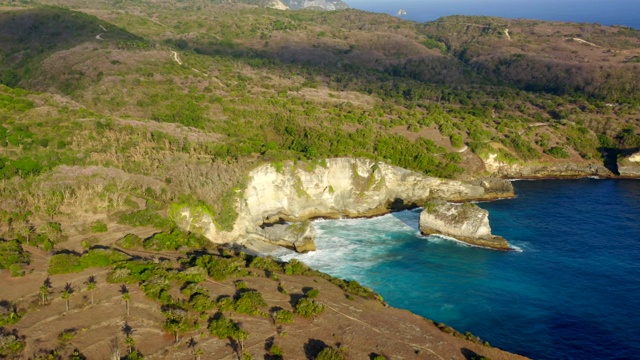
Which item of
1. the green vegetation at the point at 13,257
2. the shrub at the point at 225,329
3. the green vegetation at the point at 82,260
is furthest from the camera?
the green vegetation at the point at 82,260

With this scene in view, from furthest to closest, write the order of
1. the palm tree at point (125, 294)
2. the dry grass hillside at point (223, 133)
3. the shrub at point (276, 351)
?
1. the dry grass hillside at point (223, 133)
2. the palm tree at point (125, 294)
3. the shrub at point (276, 351)

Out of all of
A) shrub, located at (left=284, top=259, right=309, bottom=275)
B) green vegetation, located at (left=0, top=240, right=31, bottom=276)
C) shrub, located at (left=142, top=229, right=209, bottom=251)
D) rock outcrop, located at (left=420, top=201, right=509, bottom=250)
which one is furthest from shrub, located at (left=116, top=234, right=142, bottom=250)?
rock outcrop, located at (left=420, top=201, right=509, bottom=250)

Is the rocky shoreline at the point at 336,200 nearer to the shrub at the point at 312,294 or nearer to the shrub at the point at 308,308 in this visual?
the shrub at the point at 312,294

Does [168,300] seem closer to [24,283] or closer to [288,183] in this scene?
[24,283]

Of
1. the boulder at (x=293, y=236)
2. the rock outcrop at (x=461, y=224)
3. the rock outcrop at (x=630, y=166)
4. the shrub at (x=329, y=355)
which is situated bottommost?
the boulder at (x=293, y=236)

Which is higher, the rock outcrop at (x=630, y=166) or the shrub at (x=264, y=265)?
the rock outcrop at (x=630, y=166)

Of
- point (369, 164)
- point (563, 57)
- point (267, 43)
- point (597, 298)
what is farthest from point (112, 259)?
point (563, 57)

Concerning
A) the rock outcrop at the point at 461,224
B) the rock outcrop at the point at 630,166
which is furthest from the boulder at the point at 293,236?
the rock outcrop at the point at 630,166
